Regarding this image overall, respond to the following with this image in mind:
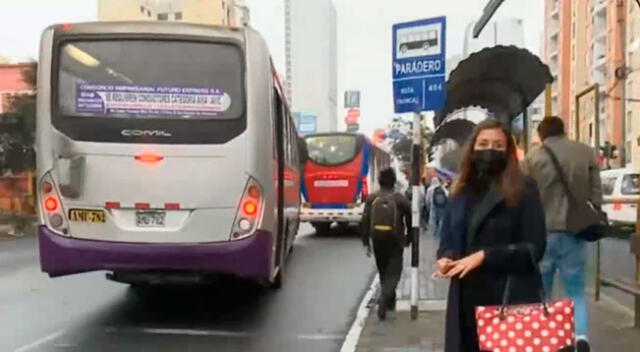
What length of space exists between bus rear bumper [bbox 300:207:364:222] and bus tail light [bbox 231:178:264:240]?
14.5m

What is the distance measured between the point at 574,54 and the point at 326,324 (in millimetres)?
80639

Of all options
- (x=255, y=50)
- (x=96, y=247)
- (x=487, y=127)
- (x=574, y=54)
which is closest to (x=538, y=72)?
(x=255, y=50)

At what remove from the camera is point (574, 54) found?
84438 millimetres

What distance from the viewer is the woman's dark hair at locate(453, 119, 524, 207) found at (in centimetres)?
414

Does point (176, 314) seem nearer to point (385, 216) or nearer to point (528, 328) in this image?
point (385, 216)

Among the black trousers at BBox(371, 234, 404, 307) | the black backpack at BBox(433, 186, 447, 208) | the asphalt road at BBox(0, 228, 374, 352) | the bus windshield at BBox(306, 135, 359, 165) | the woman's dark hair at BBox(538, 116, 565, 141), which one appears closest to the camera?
the woman's dark hair at BBox(538, 116, 565, 141)

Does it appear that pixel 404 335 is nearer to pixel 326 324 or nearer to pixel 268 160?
pixel 326 324

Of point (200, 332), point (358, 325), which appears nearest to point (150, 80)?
point (200, 332)

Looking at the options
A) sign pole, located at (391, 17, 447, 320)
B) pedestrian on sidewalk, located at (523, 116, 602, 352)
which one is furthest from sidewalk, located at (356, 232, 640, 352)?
pedestrian on sidewalk, located at (523, 116, 602, 352)

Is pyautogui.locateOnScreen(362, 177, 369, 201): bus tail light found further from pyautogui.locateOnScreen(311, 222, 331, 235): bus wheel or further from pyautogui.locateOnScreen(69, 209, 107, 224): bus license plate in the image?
pyautogui.locateOnScreen(69, 209, 107, 224): bus license plate

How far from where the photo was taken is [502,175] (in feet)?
13.8

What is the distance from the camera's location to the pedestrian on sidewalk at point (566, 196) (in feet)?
21.0

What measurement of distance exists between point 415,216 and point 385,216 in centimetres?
38

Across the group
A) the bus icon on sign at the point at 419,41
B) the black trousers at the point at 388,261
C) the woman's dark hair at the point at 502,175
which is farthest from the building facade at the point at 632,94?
the woman's dark hair at the point at 502,175
